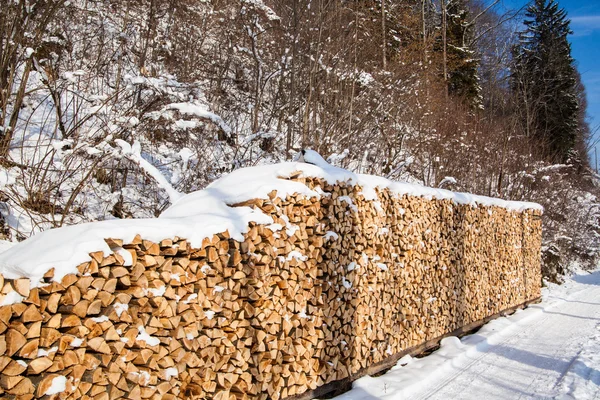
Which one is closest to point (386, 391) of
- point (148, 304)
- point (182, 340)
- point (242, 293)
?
point (242, 293)

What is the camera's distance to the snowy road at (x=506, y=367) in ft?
16.8

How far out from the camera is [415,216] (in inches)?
260

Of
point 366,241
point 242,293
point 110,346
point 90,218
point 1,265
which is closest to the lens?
point 1,265

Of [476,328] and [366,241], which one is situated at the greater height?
[366,241]

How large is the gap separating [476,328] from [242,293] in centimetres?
646

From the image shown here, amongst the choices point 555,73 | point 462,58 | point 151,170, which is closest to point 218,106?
point 151,170

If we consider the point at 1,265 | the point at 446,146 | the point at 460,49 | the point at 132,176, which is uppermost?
the point at 460,49

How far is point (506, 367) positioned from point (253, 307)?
4145 mm

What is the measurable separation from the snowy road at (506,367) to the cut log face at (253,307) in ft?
1.18

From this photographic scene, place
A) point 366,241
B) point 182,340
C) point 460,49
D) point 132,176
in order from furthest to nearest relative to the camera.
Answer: point 460,49, point 132,176, point 366,241, point 182,340

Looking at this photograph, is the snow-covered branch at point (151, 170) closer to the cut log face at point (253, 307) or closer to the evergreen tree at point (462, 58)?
the cut log face at point (253, 307)

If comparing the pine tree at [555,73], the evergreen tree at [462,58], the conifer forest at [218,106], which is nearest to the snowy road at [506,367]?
the conifer forest at [218,106]

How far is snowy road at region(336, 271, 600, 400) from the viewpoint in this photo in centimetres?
513

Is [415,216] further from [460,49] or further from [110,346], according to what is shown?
[460,49]
